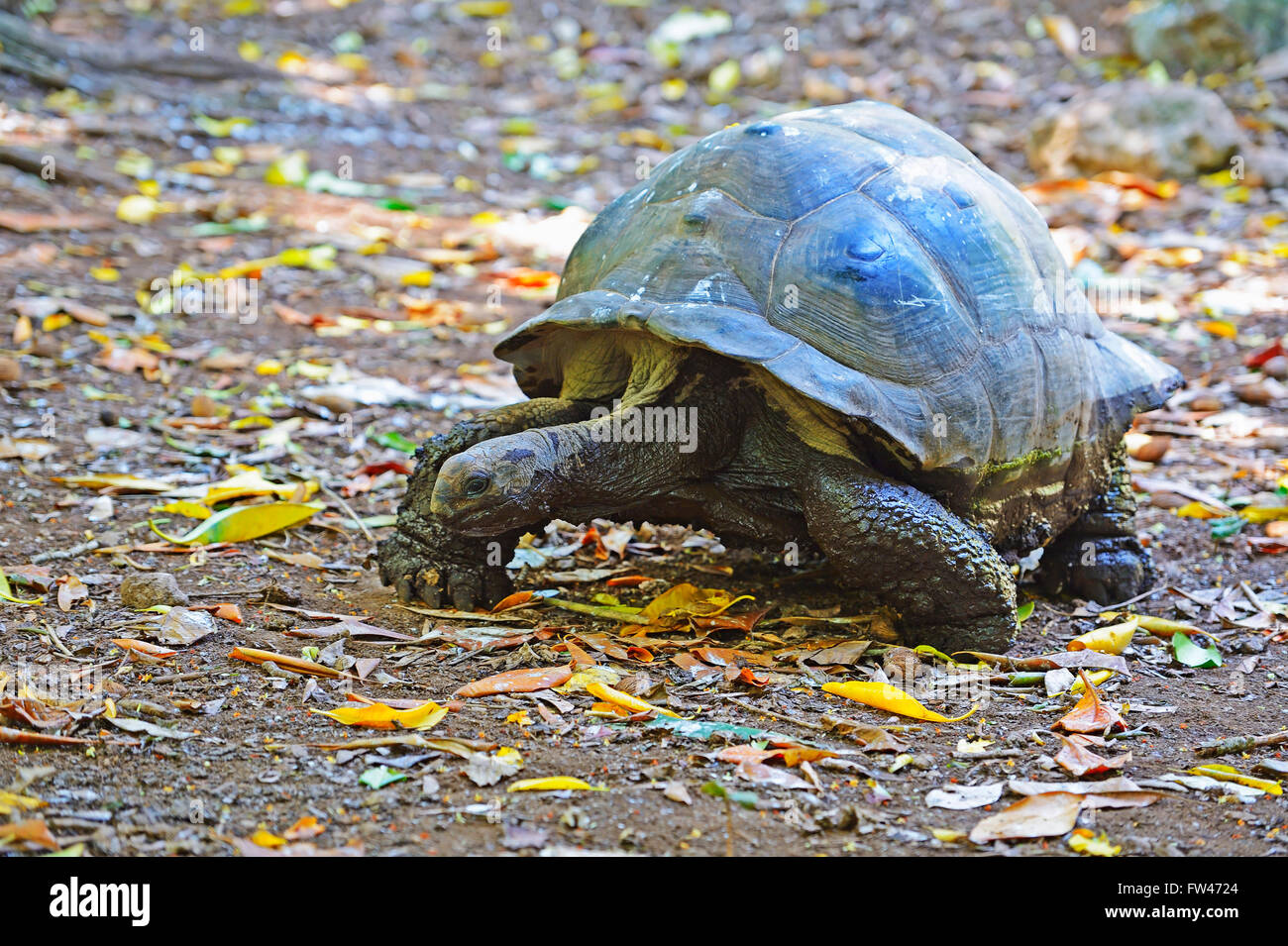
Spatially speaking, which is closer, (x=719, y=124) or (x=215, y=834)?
(x=215, y=834)

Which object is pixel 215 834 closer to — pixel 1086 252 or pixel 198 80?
pixel 1086 252

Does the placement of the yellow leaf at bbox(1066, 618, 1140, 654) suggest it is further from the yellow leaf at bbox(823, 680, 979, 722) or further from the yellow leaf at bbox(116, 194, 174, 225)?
the yellow leaf at bbox(116, 194, 174, 225)

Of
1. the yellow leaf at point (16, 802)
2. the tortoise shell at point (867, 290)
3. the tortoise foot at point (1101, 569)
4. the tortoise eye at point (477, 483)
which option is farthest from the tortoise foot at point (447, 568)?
the tortoise foot at point (1101, 569)

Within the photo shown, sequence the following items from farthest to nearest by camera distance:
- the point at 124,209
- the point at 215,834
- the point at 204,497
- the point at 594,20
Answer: the point at 594,20, the point at 124,209, the point at 204,497, the point at 215,834

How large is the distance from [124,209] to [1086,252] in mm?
6922

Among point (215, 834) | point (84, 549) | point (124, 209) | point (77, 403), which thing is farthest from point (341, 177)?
point (215, 834)

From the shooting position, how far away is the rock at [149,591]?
13.3 feet

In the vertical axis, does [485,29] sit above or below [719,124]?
above

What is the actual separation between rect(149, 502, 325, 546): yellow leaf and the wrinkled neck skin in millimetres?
1200

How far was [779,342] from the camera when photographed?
388 cm

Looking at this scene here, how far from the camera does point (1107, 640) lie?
429cm

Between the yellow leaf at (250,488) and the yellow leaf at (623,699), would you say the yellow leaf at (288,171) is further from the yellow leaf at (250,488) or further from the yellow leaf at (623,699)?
the yellow leaf at (623,699)

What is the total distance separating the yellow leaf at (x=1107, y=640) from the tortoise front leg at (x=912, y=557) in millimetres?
275

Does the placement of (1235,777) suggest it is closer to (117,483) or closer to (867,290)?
(867,290)
